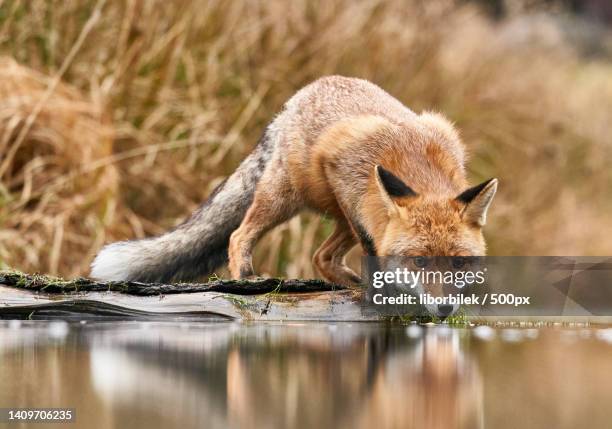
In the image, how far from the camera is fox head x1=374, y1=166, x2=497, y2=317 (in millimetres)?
4438

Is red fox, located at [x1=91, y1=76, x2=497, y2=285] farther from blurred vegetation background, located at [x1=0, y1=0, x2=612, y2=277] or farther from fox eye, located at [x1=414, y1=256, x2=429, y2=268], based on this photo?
blurred vegetation background, located at [x1=0, y1=0, x2=612, y2=277]

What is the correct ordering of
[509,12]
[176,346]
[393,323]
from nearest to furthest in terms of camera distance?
[176,346]
[393,323]
[509,12]

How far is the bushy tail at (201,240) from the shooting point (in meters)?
5.73

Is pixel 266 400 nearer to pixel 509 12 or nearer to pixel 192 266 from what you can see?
pixel 192 266

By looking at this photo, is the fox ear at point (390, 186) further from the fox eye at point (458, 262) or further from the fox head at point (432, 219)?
the fox eye at point (458, 262)

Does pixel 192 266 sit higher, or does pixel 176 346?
pixel 192 266

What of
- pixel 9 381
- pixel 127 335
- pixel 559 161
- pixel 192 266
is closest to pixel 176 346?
pixel 127 335

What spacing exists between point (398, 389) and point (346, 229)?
9.43 feet

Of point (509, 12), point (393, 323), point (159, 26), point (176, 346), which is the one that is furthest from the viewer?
point (509, 12)

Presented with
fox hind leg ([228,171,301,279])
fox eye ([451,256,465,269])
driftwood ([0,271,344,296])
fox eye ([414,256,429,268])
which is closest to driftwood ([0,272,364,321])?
driftwood ([0,271,344,296])

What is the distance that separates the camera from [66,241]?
7.71 m

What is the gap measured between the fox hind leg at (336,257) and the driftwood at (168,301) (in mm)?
1146

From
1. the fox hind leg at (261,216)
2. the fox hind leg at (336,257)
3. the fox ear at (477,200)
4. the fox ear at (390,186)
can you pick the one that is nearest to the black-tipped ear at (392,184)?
the fox ear at (390,186)

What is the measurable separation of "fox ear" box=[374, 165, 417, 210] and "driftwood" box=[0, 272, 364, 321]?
1.80 feet
